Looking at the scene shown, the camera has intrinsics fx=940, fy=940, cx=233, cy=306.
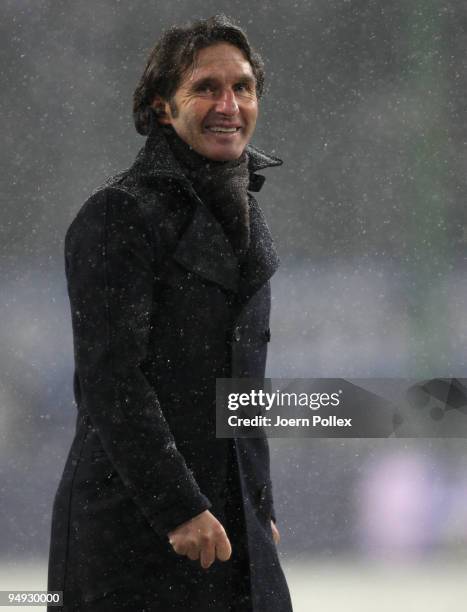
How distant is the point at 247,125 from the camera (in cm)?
182

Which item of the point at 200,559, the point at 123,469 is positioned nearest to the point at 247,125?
the point at 123,469

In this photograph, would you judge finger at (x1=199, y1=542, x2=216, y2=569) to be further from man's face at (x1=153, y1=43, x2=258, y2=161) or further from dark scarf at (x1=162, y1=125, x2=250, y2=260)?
man's face at (x1=153, y1=43, x2=258, y2=161)

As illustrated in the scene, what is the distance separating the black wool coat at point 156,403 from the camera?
157cm

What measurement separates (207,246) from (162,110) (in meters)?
0.32

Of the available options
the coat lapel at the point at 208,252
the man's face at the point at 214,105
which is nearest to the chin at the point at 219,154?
the man's face at the point at 214,105

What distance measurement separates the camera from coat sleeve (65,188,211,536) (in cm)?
155

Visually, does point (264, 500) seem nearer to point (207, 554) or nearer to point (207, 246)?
point (207, 554)

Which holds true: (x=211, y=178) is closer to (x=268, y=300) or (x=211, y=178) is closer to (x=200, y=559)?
(x=268, y=300)

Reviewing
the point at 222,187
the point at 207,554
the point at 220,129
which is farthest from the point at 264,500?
the point at 220,129

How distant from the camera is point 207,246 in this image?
172 cm

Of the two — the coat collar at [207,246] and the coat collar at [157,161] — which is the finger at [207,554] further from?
the coat collar at [157,161]

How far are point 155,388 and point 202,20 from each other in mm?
716

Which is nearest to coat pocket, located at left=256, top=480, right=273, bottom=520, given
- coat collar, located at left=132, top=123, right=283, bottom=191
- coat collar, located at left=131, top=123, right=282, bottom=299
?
coat collar, located at left=131, top=123, right=282, bottom=299

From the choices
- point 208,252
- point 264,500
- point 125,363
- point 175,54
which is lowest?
point 264,500
